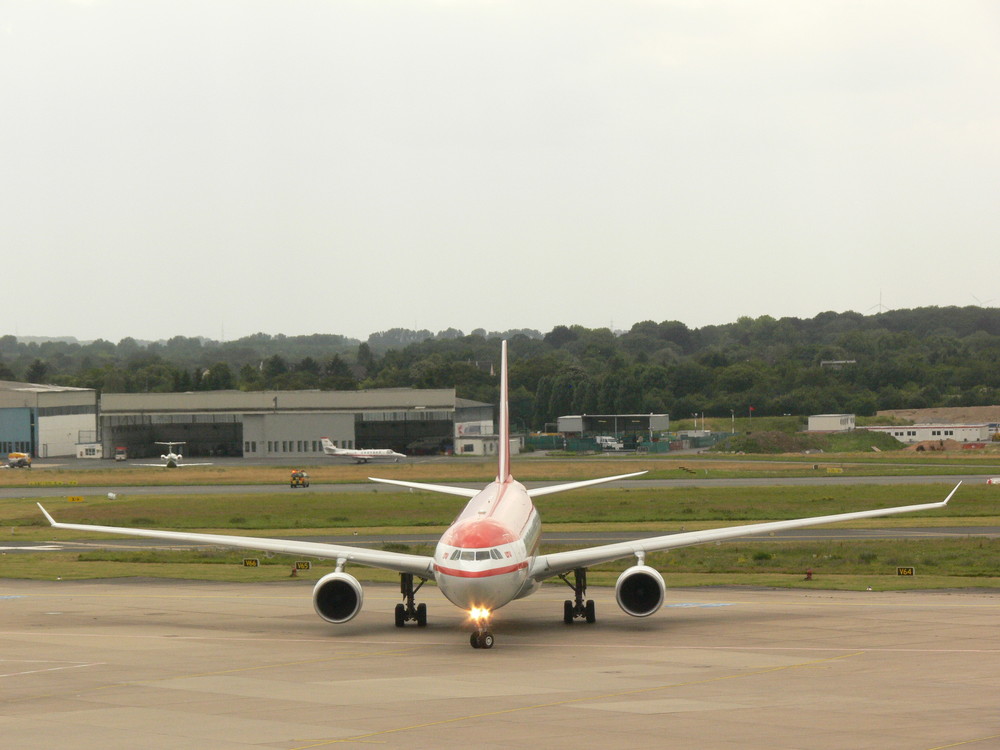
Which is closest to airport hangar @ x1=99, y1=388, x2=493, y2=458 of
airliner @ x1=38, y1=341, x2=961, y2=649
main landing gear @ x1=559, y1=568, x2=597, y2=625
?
airliner @ x1=38, y1=341, x2=961, y2=649

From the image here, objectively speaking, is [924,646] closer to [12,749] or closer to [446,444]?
[12,749]

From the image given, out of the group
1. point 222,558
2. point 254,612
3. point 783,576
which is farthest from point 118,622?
point 783,576

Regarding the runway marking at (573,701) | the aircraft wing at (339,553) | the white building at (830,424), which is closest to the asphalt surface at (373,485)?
the aircraft wing at (339,553)

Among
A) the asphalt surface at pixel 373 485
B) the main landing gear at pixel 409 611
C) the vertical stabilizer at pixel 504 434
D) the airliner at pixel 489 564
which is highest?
the vertical stabilizer at pixel 504 434

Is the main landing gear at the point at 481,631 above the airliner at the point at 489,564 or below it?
below

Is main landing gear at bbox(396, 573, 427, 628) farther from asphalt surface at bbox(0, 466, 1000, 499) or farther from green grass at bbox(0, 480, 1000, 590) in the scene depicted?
asphalt surface at bbox(0, 466, 1000, 499)

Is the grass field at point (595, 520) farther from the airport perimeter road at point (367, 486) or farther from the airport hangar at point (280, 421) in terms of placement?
the airport hangar at point (280, 421)

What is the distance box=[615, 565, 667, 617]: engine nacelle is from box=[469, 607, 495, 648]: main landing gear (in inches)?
166

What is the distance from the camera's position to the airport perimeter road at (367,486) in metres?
95.7

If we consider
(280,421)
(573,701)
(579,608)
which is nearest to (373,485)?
(280,421)

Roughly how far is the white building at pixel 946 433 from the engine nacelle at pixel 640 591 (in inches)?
5782

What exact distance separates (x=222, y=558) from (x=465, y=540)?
104 ft

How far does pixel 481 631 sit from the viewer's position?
30953 mm

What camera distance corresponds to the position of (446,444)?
164 metres
